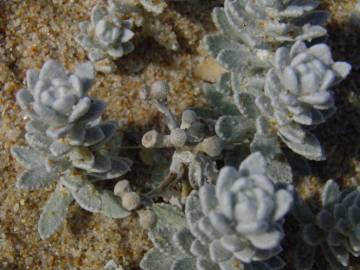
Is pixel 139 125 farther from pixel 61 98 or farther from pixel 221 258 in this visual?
pixel 221 258

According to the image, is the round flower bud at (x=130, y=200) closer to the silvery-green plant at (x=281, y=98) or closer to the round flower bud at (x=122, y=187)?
the round flower bud at (x=122, y=187)

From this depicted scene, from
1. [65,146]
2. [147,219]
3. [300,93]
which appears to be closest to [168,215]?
[147,219]

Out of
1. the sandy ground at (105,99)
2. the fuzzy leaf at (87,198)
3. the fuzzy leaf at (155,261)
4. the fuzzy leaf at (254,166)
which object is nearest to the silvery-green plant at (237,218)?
the fuzzy leaf at (254,166)

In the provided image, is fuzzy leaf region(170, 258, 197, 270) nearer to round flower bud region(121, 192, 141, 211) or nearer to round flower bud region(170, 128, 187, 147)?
round flower bud region(121, 192, 141, 211)

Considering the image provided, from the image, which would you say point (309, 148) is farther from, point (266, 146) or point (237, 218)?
point (237, 218)

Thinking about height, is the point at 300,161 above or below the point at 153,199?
above

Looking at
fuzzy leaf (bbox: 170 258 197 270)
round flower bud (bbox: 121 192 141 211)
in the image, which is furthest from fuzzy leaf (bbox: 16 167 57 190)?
fuzzy leaf (bbox: 170 258 197 270)

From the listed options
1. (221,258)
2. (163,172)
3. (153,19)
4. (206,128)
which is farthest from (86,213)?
(153,19)
